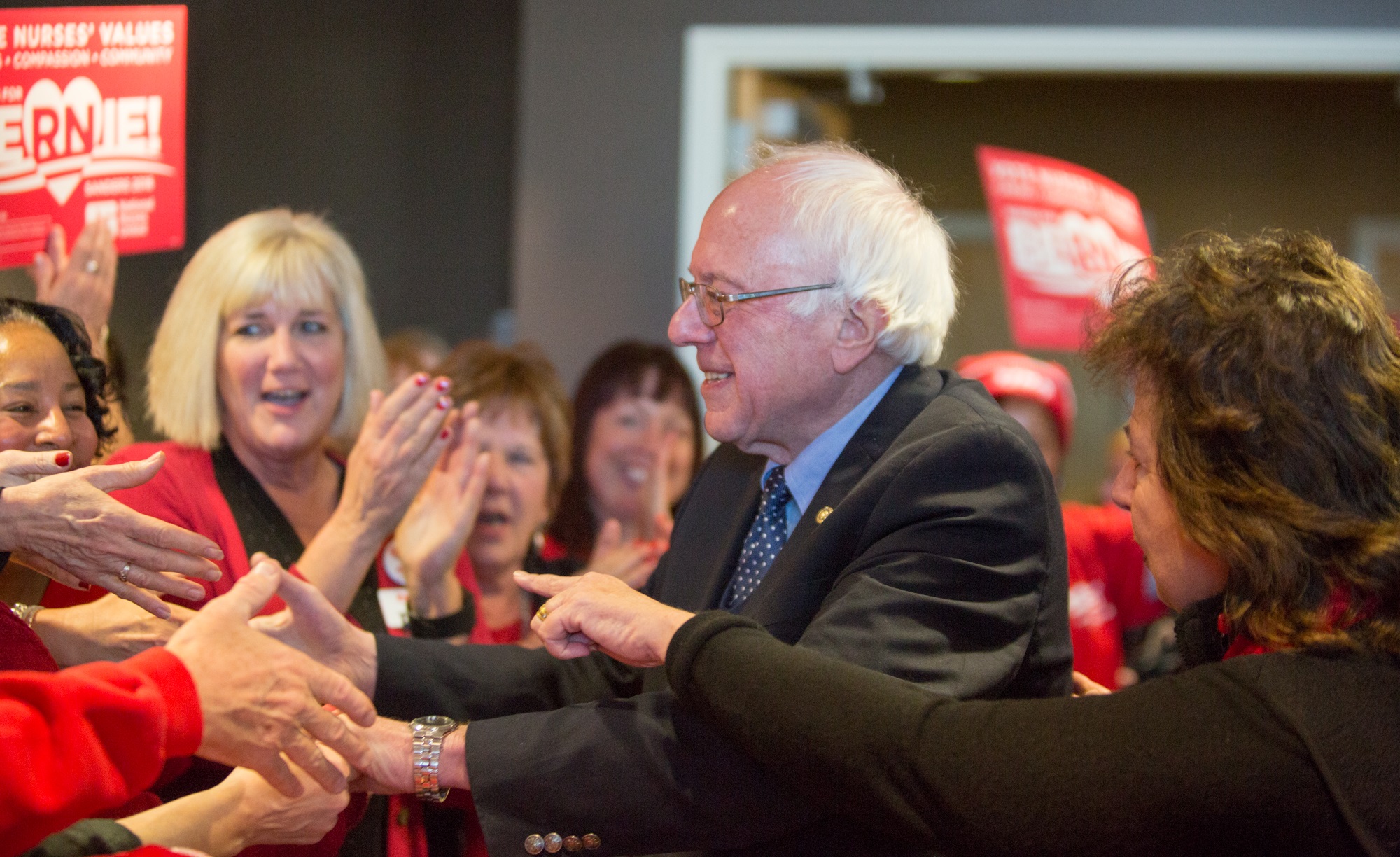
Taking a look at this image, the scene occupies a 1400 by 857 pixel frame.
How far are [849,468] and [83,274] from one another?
121 centimetres

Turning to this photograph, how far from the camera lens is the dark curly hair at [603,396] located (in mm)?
3312

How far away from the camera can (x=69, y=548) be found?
4.79ft

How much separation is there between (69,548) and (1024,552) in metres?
1.20

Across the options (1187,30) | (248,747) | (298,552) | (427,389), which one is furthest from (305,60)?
(1187,30)

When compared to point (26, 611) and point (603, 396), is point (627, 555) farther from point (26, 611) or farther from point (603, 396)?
point (26, 611)

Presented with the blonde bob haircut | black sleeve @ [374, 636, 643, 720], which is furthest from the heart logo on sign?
black sleeve @ [374, 636, 643, 720]

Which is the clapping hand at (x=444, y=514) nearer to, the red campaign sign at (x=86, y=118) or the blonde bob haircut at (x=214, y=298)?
the blonde bob haircut at (x=214, y=298)

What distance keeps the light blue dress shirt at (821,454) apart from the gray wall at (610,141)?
7.81 feet

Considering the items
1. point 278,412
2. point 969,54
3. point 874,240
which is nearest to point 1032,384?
point 969,54

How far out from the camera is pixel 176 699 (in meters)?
1.24

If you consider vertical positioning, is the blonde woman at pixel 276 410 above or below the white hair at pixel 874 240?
below

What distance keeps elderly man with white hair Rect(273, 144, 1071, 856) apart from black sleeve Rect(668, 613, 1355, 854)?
0.17 meters

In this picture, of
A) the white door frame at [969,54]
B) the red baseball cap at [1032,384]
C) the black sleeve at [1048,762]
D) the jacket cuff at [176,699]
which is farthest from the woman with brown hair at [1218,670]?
the white door frame at [969,54]

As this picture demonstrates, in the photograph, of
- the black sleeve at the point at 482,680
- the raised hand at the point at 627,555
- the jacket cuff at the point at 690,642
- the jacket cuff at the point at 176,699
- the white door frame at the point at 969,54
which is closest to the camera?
the jacket cuff at the point at 176,699
